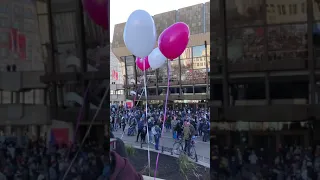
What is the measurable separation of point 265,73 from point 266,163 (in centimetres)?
72

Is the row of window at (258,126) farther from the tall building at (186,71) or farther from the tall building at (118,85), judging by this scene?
the tall building at (118,85)

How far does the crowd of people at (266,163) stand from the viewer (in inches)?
85.8

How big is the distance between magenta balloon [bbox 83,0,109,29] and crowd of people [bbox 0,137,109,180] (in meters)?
1.07

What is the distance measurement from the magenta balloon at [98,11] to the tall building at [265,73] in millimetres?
912

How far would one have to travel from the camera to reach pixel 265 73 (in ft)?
7.16

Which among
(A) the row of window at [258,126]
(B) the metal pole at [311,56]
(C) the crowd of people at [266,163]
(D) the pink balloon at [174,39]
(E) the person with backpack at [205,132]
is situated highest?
(D) the pink balloon at [174,39]

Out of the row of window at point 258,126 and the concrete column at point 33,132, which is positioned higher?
the row of window at point 258,126

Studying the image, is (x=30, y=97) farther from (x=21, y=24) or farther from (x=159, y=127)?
(x=159, y=127)

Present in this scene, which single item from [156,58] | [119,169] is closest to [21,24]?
[119,169]

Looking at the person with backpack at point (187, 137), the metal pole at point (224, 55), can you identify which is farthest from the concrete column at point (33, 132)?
the person with backpack at point (187, 137)

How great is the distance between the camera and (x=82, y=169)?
2469mm

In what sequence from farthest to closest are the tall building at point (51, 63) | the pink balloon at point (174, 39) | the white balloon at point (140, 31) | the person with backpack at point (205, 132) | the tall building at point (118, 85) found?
the tall building at point (118, 85)
the person with backpack at point (205, 132)
the pink balloon at point (174, 39)
the white balloon at point (140, 31)
the tall building at point (51, 63)

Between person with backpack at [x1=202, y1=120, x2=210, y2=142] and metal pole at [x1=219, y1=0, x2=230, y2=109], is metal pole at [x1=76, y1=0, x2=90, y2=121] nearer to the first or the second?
metal pole at [x1=219, y1=0, x2=230, y2=109]

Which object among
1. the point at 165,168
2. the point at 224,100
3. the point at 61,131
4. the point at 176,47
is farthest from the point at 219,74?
the point at 165,168
